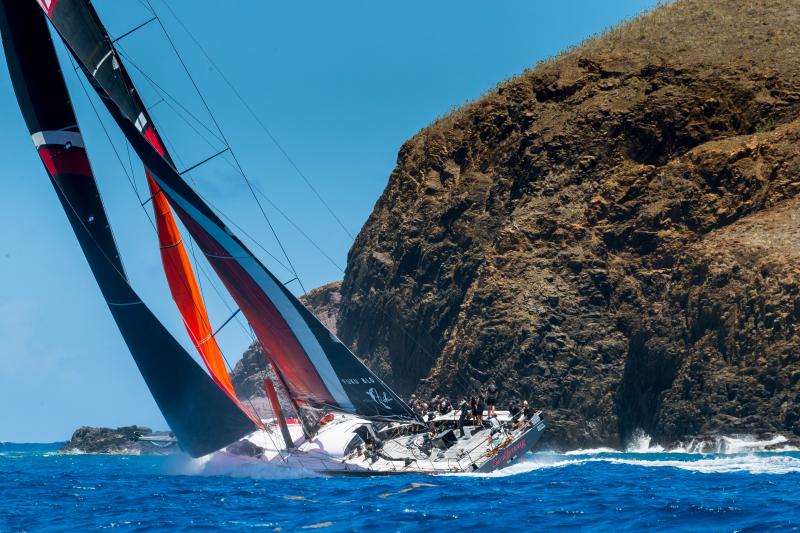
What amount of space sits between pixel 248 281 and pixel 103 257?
4256 millimetres

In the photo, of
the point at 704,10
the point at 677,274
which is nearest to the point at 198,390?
the point at 677,274

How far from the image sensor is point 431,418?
27531 millimetres

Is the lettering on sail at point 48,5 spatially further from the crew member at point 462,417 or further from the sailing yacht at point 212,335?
the crew member at point 462,417

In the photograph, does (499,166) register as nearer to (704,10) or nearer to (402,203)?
(402,203)

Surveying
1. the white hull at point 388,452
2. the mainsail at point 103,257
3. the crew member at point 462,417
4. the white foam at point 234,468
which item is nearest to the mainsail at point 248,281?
the white hull at point 388,452

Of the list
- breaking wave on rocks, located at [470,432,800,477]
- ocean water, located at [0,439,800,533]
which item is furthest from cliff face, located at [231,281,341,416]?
ocean water, located at [0,439,800,533]

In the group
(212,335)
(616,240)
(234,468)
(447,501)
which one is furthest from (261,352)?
(447,501)

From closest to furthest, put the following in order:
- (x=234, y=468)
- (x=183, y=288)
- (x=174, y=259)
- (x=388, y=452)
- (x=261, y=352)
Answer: (x=388, y=452), (x=234, y=468), (x=183, y=288), (x=174, y=259), (x=261, y=352)

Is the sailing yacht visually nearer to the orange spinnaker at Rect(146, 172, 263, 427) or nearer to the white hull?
the white hull

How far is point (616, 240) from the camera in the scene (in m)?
42.1

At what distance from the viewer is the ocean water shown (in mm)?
14594

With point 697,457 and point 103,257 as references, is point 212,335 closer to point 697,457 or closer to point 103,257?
point 103,257

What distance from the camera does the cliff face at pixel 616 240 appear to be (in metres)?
35.1

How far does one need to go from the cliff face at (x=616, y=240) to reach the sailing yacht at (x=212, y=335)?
11.8 metres
